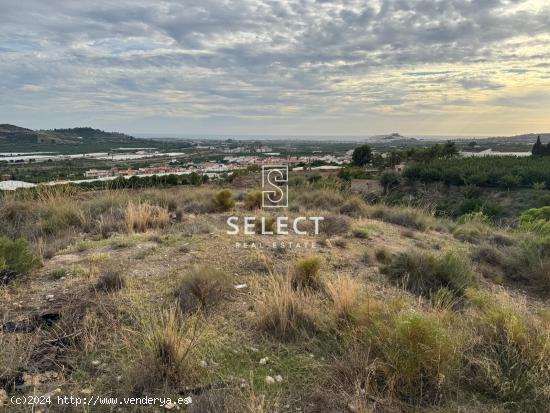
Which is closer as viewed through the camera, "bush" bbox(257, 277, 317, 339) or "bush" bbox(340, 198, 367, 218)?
"bush" bbox(257, 277, 317, 339)

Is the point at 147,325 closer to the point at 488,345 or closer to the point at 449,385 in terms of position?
the point at 449,385

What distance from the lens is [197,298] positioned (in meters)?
4.33

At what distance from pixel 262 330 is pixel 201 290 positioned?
885mm

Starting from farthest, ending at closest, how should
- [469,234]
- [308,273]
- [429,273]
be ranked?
[469,234]
[429,273]
[308,273]

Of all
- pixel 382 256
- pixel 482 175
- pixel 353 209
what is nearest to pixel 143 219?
pixel 382 256

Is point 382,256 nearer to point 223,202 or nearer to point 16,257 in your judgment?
point 223,202

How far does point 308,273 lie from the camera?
5168mm

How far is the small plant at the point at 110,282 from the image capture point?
4.45 meters

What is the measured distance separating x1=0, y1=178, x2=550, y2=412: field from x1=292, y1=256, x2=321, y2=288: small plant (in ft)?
0.08

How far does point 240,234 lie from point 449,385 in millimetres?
5035

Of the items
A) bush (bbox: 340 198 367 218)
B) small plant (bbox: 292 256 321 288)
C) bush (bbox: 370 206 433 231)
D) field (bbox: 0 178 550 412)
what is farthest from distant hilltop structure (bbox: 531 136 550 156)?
small plant (bbox: 292 256 321 288)

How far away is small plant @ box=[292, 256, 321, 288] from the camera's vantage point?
16.6 feet

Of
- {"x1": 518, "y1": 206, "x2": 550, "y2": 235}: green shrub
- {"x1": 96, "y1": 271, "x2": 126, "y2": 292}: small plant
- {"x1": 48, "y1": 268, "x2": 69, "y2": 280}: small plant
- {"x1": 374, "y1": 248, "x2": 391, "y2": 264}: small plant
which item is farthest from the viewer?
{"x1": 518, "y1": 206, "x2": 550, "y2": 235}: green shrub

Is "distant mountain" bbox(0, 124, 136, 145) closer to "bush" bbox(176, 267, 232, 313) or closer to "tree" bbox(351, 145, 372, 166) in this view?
"tree" bbox(351, 145, 372, 166)
